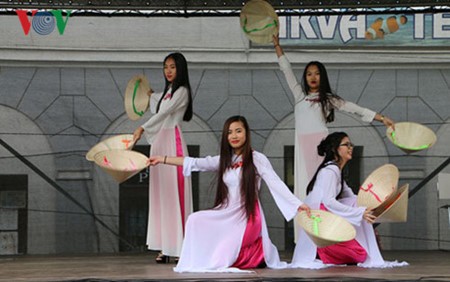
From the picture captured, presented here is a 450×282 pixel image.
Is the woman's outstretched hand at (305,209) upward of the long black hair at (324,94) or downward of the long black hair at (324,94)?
downward

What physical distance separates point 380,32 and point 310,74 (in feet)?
4.66

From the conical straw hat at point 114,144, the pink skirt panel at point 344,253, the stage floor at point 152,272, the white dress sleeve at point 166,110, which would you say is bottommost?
the stage floor at point 152,272

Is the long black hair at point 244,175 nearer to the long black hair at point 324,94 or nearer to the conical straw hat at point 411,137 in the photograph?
the long black hair at point 324,94

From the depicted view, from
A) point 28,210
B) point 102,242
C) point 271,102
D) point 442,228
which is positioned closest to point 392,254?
point 442,228

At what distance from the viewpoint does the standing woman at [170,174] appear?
6.95 m

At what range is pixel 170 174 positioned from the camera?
7.03 metres

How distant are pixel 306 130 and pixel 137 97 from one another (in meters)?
1.21

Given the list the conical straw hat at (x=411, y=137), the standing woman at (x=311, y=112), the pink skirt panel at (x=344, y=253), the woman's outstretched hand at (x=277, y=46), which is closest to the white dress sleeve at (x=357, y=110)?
the standing woman at (x=311, y=112)

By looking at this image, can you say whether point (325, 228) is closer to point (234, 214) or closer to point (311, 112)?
point (234, 214)

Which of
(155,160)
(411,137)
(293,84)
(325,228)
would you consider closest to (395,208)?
(325,228)

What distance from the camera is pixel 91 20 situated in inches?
328

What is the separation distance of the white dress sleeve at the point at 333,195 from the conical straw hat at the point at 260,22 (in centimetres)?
117

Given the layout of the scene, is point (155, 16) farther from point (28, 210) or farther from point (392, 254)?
point (392, 254)

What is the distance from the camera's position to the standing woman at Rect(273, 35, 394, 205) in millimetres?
7176
